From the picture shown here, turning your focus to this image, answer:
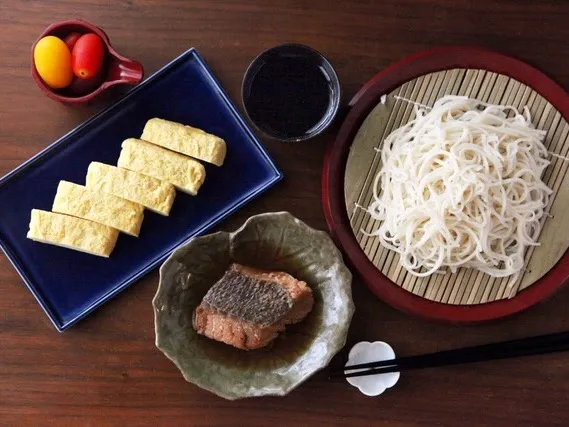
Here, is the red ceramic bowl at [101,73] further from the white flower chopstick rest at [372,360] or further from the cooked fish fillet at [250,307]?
the white flower chopstick rest at [372,360]

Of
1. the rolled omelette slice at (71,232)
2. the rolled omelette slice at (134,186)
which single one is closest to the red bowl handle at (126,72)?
the rolled omelette slice at (134,186)

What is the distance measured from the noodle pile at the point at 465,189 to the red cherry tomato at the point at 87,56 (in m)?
0.98

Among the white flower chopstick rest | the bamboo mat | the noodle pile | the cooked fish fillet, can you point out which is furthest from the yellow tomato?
the white flower chopstick rest

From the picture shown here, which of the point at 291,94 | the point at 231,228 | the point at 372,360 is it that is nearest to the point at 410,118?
the point at 291,94

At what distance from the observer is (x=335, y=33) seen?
240 cm

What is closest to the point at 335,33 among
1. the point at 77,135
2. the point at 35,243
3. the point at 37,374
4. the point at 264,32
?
the point at 264,32

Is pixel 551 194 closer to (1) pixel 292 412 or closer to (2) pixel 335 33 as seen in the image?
(2) pixel 335 33

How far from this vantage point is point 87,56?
7.22 feet

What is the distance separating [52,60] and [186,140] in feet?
1.60

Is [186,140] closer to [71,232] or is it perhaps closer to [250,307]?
[71,232]

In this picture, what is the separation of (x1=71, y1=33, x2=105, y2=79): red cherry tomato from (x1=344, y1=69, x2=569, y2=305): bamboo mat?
2.85 feet

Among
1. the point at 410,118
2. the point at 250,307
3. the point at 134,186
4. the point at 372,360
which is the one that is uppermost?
the point at 410,118

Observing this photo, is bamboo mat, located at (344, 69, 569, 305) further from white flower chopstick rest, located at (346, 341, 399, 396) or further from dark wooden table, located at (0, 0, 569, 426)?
white flower chopstick rest, located at (346, 341, 399, 396)

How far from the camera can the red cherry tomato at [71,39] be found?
2257mm
